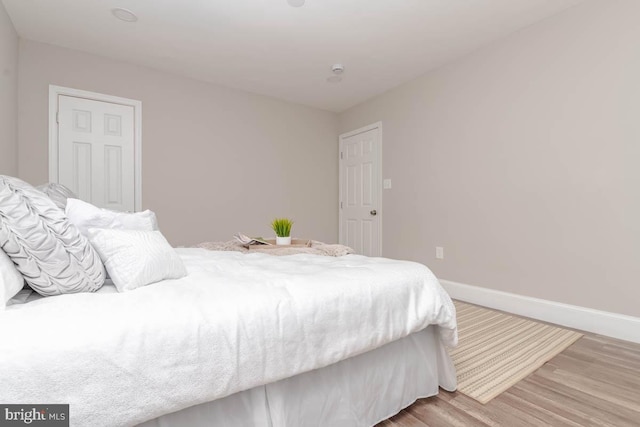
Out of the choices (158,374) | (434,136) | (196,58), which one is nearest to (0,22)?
(196,58)

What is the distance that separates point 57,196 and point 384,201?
335 cm

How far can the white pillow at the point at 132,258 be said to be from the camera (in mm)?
1107

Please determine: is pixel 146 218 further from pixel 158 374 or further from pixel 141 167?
pixel 141 167

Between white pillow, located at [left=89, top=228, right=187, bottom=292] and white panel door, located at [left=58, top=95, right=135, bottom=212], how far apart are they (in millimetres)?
2512

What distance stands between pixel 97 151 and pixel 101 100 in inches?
20.9

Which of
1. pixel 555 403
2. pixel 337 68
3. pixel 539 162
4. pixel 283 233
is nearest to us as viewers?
pixel 555 403

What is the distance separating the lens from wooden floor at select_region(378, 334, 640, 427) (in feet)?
4.40

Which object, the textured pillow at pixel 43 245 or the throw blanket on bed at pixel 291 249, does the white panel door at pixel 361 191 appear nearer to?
the throw blanket on bed at pixel 291 249

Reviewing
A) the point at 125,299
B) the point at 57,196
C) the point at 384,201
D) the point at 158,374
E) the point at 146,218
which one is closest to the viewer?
the point at 158,374

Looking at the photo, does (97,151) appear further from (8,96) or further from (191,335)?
(191,335)

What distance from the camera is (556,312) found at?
2.53 meters

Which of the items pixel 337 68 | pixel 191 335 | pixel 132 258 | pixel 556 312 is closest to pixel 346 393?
pixel 191 335

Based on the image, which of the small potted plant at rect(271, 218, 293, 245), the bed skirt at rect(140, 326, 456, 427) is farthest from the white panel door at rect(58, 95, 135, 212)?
the bed skirt at rect(140, 326, 456, 427)

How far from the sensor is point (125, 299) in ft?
3.15
